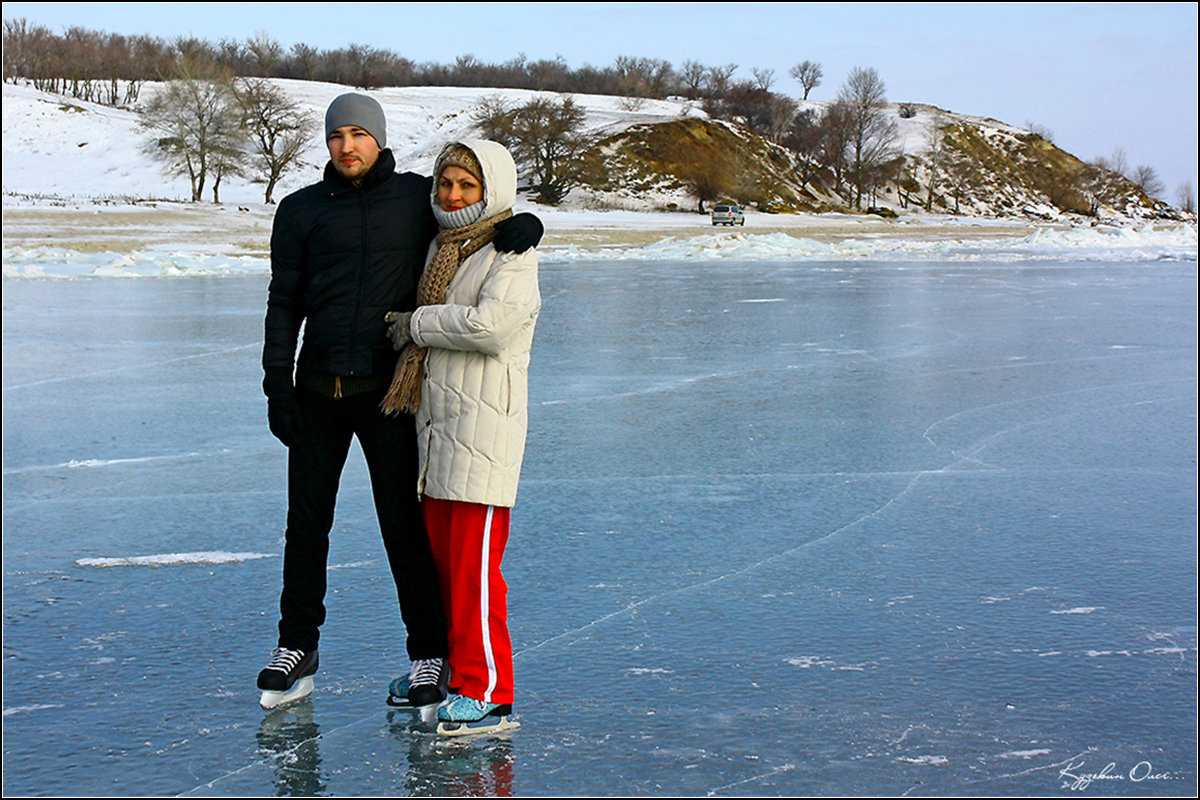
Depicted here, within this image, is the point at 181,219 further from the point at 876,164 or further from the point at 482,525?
the point at 876,164

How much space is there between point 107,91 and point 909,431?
95.2 metres

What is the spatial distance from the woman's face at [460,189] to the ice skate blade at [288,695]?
139cm

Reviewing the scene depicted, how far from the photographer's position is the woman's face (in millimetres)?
3219

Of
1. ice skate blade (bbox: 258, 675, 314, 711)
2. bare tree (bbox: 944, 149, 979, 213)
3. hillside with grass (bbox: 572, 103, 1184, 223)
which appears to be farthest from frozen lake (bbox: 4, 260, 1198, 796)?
bare tree (bbox: 944, 149, 979, 213)

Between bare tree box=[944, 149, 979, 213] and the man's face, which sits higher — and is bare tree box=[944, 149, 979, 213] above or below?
above

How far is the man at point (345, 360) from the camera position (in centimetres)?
335

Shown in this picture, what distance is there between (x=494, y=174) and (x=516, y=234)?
17cm

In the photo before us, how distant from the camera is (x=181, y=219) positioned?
129 feet

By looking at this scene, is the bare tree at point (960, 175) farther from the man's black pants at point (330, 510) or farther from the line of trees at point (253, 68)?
the man's black pants at point (330, 510)

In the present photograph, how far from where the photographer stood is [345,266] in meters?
3.35

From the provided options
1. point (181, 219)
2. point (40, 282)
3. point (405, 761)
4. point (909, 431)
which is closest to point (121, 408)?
point (909, 431)

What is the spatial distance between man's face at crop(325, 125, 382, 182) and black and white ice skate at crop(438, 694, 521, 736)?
4.77 ft

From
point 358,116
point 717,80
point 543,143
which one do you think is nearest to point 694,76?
point 717,80

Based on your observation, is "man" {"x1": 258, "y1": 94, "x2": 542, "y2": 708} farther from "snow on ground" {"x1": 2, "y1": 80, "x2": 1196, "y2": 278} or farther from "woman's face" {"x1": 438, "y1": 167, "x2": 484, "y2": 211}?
"snow on ground" {"x1": 2, "y1": 80, "x2": 1196, "y2": 278}
